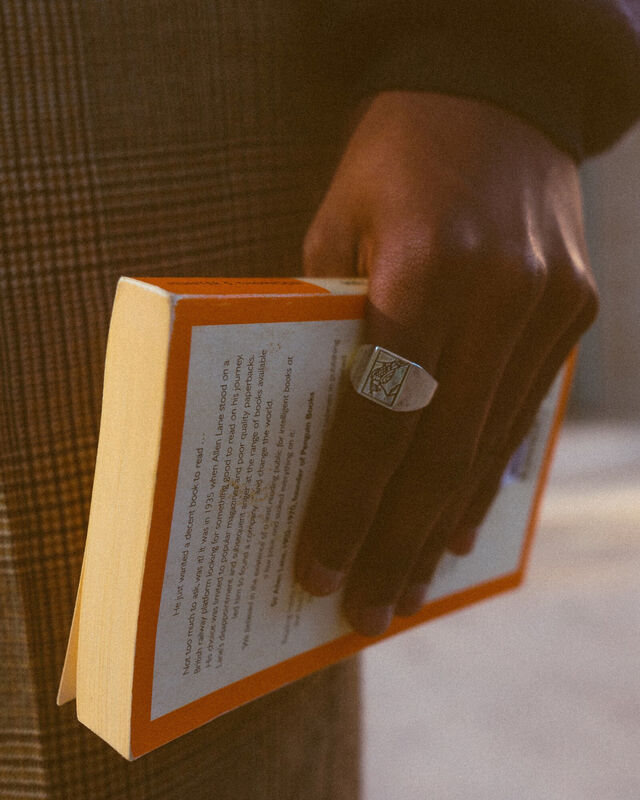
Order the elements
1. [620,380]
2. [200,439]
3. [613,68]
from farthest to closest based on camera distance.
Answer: [620,380] → [613,68] → [200,439]

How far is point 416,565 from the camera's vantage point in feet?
1.42

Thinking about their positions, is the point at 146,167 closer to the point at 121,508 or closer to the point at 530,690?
the point at 121,508

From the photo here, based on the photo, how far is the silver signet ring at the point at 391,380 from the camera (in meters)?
0.34

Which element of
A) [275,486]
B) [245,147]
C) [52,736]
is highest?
[245,147]

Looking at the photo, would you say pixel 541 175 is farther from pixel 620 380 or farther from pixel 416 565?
pixel 620 380

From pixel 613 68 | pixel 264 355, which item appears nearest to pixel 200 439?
pixel 264 355

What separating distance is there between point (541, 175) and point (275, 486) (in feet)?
0.72

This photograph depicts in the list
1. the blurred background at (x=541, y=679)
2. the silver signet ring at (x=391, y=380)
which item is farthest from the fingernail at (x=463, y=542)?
the blurred background at (x=541, y=679)

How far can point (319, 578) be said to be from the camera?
1.28ft

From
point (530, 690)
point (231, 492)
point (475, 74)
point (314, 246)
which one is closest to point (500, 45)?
point (475, 74)

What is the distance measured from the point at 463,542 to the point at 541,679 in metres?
0.84

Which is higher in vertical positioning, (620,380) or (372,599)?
(372,599)

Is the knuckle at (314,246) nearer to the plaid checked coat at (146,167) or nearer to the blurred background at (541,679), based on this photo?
the plaid checked coat at (146,167)

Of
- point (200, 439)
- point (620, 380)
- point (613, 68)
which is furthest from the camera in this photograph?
point (620, 380)
